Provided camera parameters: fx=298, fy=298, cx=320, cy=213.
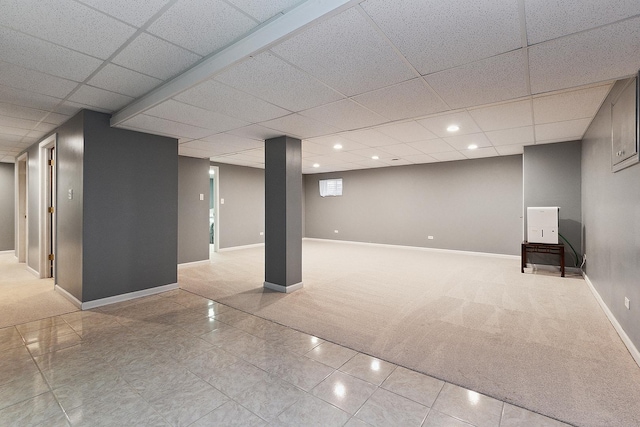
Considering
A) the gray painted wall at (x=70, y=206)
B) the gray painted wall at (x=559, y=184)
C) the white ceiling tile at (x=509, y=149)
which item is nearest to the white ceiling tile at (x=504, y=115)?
the white ceiling tile at (x=509, y=149)

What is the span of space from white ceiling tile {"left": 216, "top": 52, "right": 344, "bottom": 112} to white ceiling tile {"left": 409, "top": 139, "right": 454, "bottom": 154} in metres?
3.07

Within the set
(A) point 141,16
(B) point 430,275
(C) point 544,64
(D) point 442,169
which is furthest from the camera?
(D) point 442,169

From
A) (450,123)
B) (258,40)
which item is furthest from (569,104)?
(258,40)

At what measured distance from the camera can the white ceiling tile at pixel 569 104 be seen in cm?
310

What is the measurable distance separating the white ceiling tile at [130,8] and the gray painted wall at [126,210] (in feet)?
8.01

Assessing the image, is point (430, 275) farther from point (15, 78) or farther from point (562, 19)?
point (15, 78)

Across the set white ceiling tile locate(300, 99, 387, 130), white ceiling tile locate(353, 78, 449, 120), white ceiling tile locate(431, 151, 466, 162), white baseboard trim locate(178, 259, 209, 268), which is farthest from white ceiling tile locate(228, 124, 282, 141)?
white ceiling tile locate(431, 151, 466, 162)

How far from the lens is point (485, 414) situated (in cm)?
181

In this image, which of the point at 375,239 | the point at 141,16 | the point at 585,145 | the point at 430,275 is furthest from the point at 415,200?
the point at 141,16

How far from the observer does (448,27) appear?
173 cm

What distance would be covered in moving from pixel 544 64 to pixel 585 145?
375 centimetres

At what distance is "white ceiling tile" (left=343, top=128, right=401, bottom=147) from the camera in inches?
181

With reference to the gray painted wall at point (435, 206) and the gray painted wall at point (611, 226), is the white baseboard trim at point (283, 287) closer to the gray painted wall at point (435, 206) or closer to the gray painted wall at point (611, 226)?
the gray painted wall at point (611, 226)

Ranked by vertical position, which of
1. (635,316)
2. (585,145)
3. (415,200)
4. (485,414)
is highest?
(585,145)
